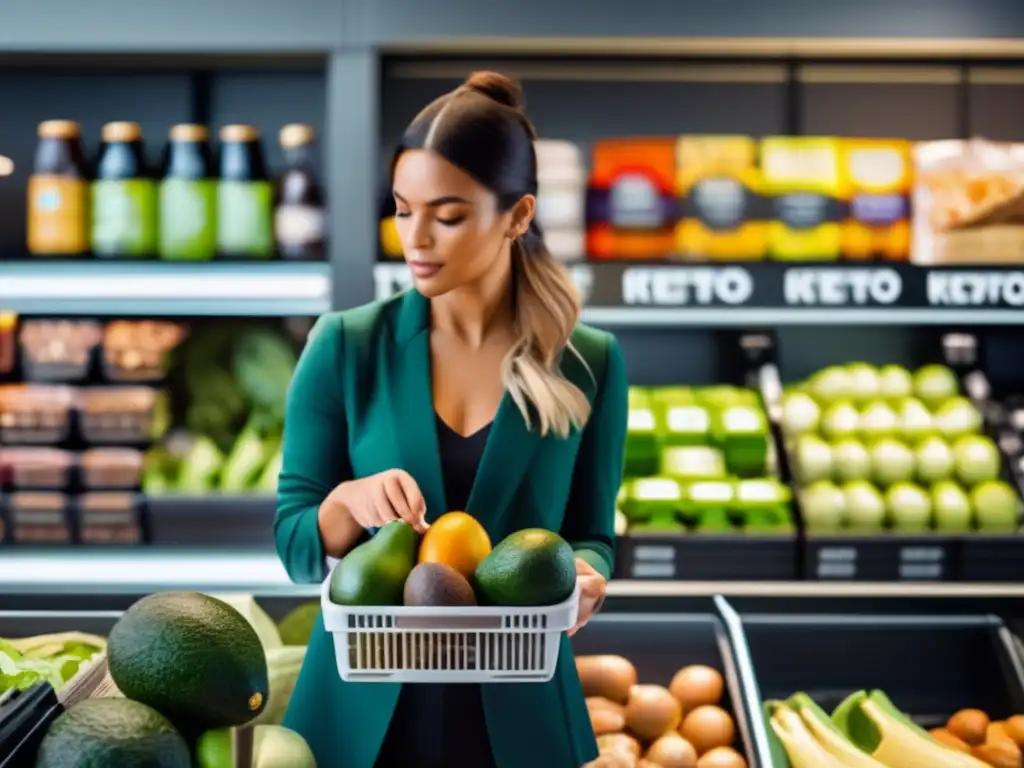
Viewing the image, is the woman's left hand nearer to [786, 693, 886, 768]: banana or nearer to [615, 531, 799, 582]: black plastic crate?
[786, 693, 886, 768]: banana

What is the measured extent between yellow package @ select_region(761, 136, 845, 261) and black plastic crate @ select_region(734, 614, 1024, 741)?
0.82 metres

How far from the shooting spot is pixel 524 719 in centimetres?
147

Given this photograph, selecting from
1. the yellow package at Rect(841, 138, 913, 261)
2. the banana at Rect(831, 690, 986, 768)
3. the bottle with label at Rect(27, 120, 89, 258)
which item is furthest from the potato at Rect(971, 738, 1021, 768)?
the bottle with label at Rect(27, 120, 89, 258)

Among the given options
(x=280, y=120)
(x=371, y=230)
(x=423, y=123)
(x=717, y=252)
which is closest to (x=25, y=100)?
(x=280, y=120)

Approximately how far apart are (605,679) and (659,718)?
126mm

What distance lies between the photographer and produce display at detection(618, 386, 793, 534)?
2.64 m

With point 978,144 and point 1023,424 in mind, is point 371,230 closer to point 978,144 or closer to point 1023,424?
point 978,144

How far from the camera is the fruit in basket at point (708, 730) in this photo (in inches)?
87.0

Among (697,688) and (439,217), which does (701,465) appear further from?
(439,217)

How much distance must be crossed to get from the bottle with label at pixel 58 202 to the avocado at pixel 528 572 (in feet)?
6.19

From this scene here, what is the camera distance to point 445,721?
1476 millimetres

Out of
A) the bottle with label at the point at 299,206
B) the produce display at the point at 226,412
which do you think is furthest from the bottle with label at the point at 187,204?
the produce display at the point at 226,412

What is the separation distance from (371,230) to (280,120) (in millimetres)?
672

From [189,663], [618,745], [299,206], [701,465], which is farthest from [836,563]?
[189,663]
